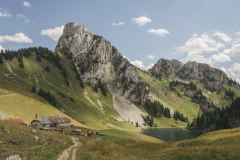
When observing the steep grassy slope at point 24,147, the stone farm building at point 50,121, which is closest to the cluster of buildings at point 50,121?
the stone farm building at point 50,121

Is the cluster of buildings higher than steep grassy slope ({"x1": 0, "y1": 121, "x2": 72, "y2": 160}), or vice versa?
the cluster of buildings

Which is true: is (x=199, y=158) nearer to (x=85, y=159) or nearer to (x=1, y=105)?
(x=85, y=159)

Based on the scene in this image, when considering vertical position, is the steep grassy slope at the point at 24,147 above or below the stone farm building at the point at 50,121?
below

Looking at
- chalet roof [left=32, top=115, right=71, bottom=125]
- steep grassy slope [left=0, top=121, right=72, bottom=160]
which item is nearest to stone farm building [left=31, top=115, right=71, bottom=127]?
chalet roof [left=32, top=115, right=71, bottom=125]

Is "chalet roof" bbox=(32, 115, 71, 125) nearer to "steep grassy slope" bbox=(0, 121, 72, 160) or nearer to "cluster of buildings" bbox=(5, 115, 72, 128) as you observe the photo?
"cluster of buildings" bbox=(5, 115, 72, 128)

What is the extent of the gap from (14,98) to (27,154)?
16088 cm

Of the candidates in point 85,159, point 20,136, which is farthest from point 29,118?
point 85,159

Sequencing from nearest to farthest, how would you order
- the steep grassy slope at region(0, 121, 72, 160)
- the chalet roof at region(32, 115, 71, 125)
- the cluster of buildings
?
the steep grassy slope at region(0, 121, 72, 160) → the cluster of buildings → the chalet roof at region(32, 115, 71, 125)

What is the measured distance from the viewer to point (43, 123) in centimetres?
16138

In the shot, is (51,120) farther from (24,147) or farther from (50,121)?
(24,147)

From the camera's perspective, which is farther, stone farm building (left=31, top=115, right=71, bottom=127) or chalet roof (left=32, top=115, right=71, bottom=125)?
chalet roof (left=32, top=115, right=71, bottom=125)

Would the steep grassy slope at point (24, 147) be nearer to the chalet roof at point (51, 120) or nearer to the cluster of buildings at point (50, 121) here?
the cluster of buildings at point (50, 121)

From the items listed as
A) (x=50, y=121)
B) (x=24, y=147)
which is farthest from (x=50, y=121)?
(x=24, y=147)

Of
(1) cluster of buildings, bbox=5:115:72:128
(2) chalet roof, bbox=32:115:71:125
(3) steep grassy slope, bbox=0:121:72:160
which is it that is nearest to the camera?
(3) steep grassy slope, bbox=0:121:72:160
